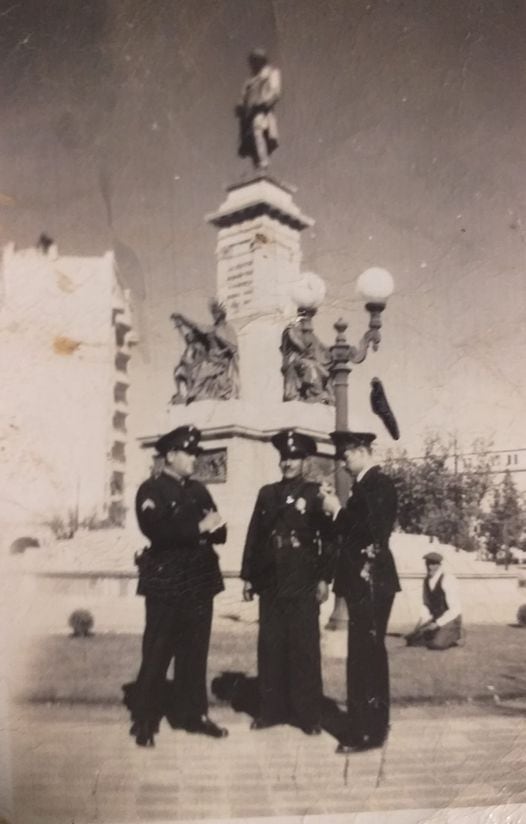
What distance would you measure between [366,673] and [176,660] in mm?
708

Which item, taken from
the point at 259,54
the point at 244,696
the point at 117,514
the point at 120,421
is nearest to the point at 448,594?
the point at 244,696

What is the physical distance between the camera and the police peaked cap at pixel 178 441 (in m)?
3.03

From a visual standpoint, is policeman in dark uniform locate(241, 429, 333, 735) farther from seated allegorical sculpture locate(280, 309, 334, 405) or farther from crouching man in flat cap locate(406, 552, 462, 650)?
crouching man in flat cap locate(406, 552, 462, 650)

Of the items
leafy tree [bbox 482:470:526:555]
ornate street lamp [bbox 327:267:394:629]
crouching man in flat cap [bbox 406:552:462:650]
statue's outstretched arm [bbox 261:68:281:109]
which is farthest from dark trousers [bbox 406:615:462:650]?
statue's outstretched arm [bbox 261:68:281:109]

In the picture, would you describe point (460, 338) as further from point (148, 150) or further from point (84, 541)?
point (84, 541)

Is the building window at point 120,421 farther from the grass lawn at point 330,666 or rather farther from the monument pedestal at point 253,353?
the grass lawn at point 330,666

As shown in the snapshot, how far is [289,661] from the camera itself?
3.00m

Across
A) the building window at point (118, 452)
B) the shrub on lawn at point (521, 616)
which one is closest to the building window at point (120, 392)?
the building window at point (118, 452)

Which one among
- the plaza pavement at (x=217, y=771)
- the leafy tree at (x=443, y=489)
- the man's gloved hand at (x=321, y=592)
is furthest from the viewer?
the leafy tree at (x=443, y=489)

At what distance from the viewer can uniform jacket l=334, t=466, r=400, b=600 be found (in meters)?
3.04

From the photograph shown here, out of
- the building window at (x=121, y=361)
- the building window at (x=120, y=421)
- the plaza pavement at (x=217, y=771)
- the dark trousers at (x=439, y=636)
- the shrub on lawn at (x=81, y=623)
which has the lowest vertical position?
the plaza pavement at (x=217, y=771)

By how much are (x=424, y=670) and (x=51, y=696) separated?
4.57 feet

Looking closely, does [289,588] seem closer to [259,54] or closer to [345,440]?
[345,440]

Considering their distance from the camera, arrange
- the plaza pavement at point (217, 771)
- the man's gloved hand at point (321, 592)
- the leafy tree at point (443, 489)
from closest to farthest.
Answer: the plaza pavement at point (217, 771), the man's gloved hand at point (321, 592), the leafy tree at point (443, 489)
